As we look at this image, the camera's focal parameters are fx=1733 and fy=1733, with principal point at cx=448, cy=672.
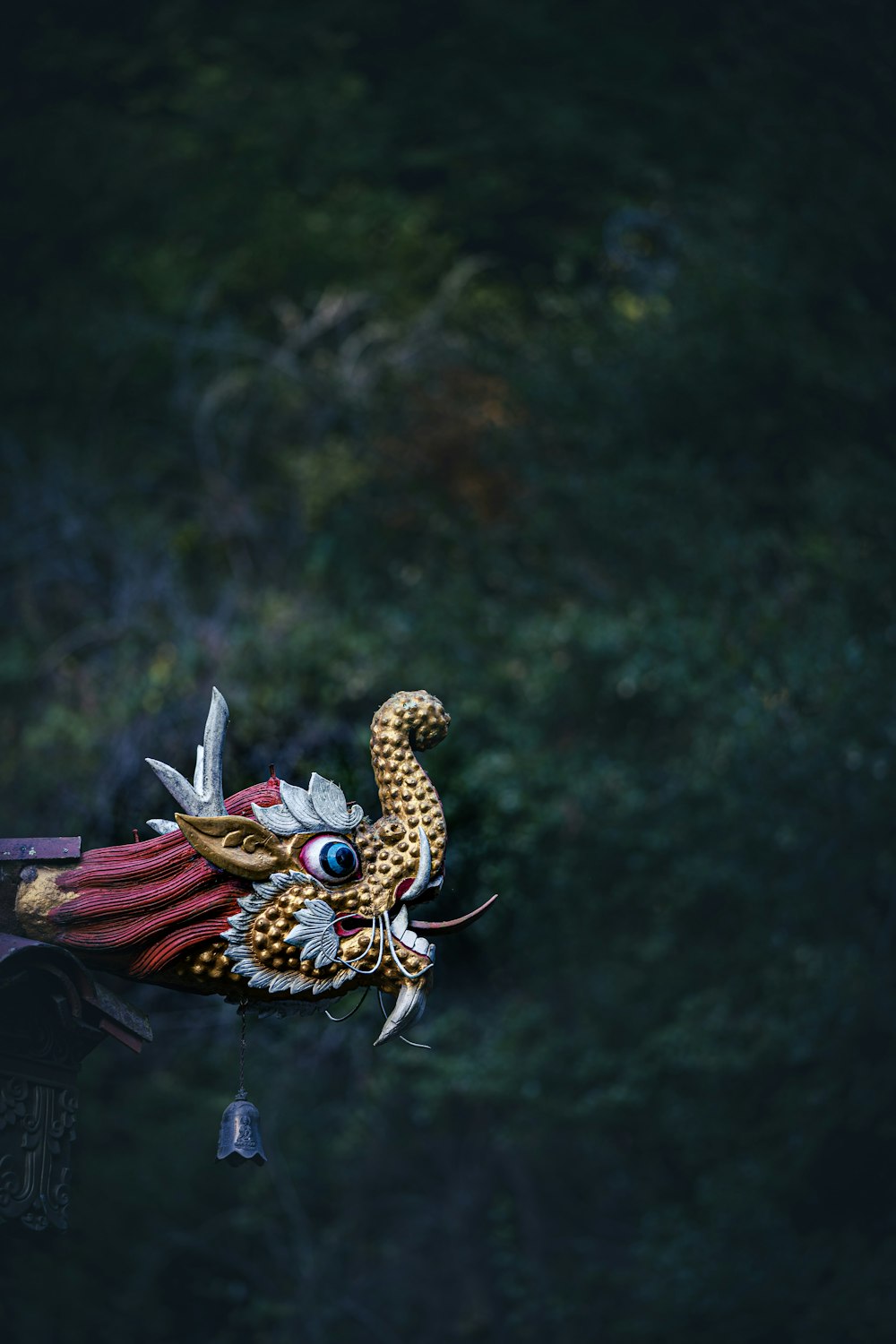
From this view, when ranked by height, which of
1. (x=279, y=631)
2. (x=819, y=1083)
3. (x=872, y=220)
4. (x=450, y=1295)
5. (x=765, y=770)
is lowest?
(x=450, y=1295)

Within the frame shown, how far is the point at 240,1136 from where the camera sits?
2.92 m

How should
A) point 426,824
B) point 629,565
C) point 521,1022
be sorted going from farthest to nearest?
1. point 629,565
2. point 521,1022
3. point 426,824

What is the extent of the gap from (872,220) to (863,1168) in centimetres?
445

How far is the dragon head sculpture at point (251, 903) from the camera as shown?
2.74m

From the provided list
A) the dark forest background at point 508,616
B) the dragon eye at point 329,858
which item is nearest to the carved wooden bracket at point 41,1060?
the dragon eye at point 329,858

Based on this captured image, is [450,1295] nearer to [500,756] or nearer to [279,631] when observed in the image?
[500,756]

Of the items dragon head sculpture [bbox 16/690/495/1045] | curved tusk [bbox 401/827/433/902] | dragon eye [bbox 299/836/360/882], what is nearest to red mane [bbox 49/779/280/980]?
dragon head sculpture [bbox 16/690/495/1045]

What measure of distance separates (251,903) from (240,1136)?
444mm

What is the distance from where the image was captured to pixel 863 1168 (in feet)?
25.0

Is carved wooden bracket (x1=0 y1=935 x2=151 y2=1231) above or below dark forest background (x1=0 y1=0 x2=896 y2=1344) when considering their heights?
above

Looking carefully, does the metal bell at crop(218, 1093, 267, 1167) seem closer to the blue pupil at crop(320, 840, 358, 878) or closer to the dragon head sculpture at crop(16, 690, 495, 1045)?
the dragon head sculpture at crop(16, 690, 495, 1045)

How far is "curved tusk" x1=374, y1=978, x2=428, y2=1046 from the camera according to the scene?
273 centimetres

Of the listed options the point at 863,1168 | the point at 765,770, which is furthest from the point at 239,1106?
the point at 863,1168

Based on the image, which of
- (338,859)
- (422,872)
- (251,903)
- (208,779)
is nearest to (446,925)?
(422,872)
